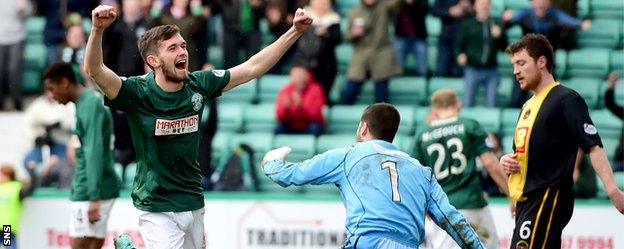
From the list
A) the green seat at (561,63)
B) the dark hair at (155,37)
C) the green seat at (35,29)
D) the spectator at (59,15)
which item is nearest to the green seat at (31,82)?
the spectator at (59,15)

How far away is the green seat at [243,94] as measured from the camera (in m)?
16.9

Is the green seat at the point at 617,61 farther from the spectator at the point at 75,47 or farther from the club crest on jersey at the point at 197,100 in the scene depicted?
the club crest on jersey at the point at 197,100

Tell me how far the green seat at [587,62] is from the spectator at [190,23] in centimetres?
461

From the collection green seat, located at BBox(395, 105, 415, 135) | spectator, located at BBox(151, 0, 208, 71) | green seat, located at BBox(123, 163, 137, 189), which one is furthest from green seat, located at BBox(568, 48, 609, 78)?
green seat, located at BBox(123, 163, 137, 189)

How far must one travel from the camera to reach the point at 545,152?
8.70 meters

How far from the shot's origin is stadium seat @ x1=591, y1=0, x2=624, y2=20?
17078mm

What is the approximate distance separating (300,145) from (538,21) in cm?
325

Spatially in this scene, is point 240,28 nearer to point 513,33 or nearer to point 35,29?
point 35,29

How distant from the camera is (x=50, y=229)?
14383 mm

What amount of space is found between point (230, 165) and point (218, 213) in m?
1.04

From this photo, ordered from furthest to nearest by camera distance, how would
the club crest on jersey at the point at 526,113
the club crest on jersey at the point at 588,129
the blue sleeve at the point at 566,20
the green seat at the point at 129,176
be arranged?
the blue sleeve at the point at 566,20 → the green seat at the point at 129,176 → the club crest on jersey at the point at 526,113 → the club crest on jersey at the point at 588,129

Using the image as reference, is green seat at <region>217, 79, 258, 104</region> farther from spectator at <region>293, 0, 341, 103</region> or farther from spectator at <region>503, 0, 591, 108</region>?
spectator at <region>503, 0, 591, 108</region>

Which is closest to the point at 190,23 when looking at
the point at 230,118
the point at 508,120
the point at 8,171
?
the point at 230,118

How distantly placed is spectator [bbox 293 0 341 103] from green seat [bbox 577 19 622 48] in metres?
3.22
